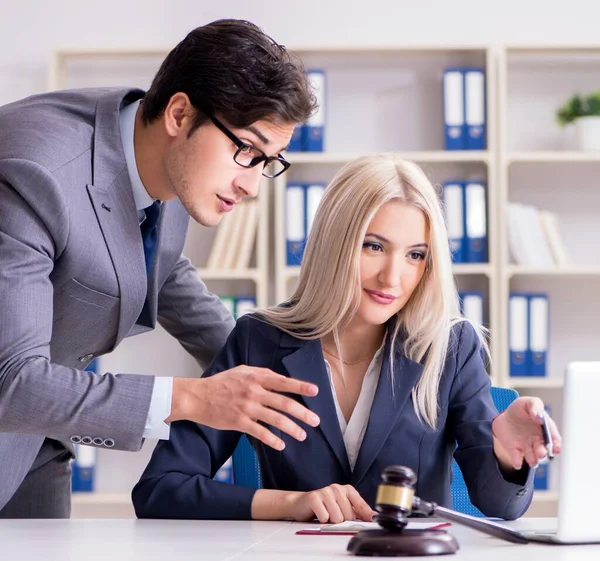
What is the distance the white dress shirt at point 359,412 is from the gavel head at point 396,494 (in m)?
0.69

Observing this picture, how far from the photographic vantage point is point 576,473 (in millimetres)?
1110

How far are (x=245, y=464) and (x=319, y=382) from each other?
8.8 inches

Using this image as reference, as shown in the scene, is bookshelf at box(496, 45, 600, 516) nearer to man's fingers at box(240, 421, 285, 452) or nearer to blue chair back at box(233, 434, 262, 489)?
blue chair back at box(233, 434, 262, 489)

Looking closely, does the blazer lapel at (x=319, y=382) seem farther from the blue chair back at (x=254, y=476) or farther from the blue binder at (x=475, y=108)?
the blue binder at (x=475, y=108)

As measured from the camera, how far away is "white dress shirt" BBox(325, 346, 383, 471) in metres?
1.80

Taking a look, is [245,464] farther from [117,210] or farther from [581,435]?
[581,435]

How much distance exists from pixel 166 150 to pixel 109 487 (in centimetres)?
253

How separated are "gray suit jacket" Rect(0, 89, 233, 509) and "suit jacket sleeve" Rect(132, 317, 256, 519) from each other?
0.21 metres

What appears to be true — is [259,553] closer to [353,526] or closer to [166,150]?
[353,526]

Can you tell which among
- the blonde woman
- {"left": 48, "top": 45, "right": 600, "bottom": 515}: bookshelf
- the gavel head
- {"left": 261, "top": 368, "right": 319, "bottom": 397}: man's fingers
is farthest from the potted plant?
the gavel head

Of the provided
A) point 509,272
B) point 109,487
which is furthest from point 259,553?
A: point 109,487

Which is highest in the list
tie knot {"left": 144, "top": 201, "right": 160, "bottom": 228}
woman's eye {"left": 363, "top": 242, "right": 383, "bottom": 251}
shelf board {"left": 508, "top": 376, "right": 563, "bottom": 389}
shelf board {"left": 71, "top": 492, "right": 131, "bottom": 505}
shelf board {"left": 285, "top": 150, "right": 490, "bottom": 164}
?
shelf board {"left": 285, "top": 150, "right": 490, "bottom": 164}

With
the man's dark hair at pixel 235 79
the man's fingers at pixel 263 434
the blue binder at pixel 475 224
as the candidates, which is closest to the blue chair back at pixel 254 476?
the man's fingers at pixel 263 434

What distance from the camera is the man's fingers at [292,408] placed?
127 centimetres
